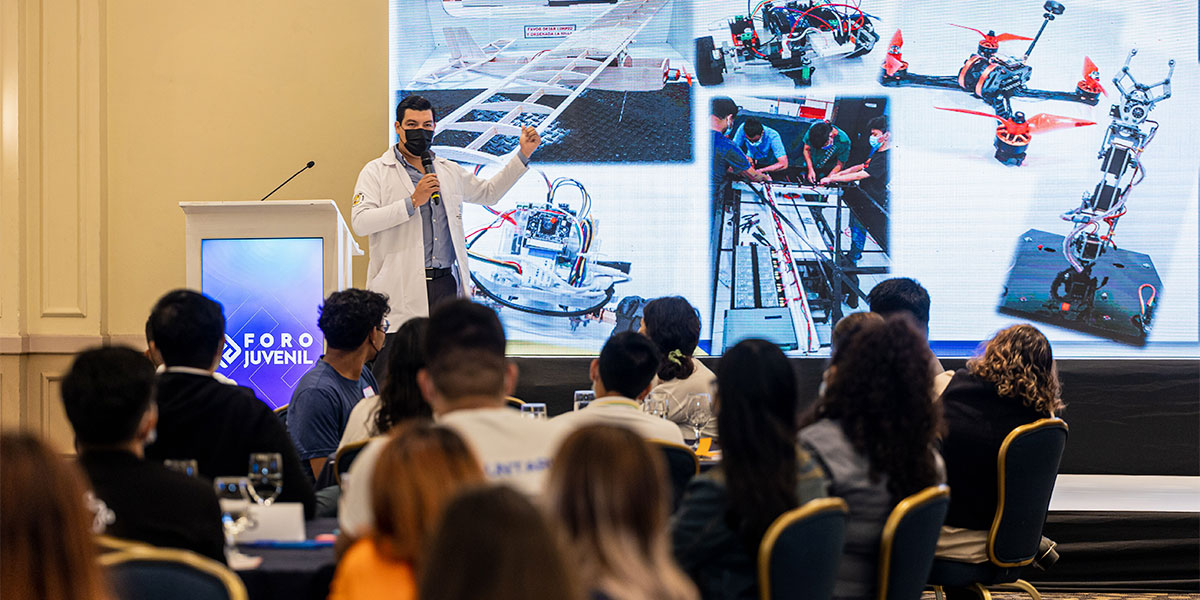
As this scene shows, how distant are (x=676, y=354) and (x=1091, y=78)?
3.45 meters

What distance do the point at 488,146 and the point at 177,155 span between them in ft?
6.83

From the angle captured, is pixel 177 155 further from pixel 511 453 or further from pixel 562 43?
pixel 511 453

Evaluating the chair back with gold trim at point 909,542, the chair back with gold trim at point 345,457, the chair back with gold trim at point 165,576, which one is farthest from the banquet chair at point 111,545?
the chair back with gold trim at point 909,542

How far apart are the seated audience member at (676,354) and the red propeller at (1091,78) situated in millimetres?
3245

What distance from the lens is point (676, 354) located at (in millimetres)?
4016

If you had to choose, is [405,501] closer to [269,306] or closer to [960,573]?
[960,573]

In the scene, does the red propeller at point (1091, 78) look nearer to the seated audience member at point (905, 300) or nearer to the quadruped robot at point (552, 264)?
the seated audience member at point (905, 300)

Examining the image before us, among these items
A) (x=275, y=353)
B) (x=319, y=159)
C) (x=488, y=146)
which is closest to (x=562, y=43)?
(x=488, y=146)

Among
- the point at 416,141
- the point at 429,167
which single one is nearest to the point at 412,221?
the point at 429,167

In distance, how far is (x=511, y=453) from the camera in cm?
192

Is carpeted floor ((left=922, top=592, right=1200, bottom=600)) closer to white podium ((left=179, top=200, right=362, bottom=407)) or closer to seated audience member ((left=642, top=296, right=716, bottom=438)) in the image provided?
seated audience member ((left=642, top=296, right=716, bottom=438))

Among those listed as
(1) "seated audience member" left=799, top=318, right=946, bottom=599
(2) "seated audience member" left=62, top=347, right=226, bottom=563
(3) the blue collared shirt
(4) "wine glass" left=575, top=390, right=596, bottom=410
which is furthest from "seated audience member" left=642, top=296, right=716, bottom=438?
(2) "seated audience member" left=62, top=347, right=226, bottom=563

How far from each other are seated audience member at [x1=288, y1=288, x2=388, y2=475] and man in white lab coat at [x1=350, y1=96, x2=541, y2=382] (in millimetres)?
1218

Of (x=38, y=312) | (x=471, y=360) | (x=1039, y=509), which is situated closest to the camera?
(x=471, y=360)
